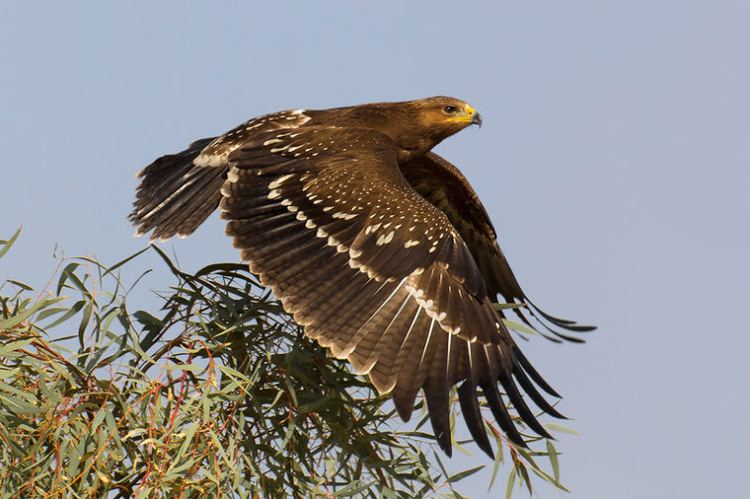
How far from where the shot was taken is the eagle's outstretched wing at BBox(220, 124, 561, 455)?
430cm

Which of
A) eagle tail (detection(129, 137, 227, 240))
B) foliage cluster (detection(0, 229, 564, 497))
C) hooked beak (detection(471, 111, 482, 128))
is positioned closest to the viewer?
foliage cluster (detection(0, 229, 564, 497))

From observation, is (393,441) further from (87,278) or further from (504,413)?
(87,278)

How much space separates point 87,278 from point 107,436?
0.67 metres

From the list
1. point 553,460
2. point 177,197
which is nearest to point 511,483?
point 553,460

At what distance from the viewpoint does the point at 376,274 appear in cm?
475

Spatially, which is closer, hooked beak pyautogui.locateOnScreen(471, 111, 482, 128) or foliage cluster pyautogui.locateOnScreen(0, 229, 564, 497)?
foliage cluster pyautogui.locateOnScreen(0, 229, 564, 497)

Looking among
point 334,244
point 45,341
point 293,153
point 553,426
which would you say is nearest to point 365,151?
point 293,153

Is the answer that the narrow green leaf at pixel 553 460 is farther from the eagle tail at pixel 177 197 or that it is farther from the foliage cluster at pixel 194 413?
the eagle tail at pixel 177 197

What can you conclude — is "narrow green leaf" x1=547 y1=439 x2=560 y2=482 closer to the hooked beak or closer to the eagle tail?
the eagle tail

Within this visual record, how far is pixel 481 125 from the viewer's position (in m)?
6.71

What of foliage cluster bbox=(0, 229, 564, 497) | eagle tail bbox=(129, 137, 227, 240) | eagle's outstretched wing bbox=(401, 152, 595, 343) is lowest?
foliage cluster bbox=(0, 229, 564, 497)

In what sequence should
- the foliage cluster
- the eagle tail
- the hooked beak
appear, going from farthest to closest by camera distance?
1. the hooked beak
2. the eagle tail
3. the foliage cluster

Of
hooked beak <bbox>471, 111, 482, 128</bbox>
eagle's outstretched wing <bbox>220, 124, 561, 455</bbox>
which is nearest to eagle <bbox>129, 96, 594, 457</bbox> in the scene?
eagle's outstretched wing <bbox>220, 124, 561, 455</bbox>

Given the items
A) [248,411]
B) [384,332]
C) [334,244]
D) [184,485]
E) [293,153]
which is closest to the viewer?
[184,485]
